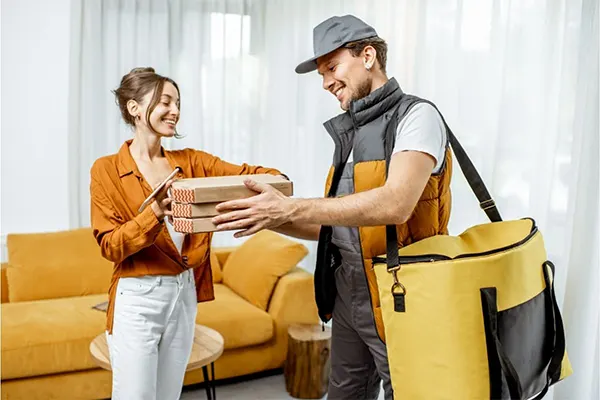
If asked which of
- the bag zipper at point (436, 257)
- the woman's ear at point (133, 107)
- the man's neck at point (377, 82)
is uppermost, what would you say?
the man's neck at point (377, 82)

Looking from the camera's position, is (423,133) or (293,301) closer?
(423,133)

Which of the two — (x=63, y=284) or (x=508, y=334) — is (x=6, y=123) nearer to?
(x=63, y=284)

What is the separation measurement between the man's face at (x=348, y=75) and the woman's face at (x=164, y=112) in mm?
517

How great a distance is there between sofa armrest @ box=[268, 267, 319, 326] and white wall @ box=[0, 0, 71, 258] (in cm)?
167

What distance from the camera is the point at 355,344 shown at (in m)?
1.92

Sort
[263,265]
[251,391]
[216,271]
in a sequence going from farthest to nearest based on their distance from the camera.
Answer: [216,271]
[263,265]
[251,391]

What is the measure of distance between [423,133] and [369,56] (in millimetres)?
324

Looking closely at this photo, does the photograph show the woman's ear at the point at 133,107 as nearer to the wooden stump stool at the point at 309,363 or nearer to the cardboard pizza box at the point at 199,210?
the cardboard pizza box at the point at 199,210

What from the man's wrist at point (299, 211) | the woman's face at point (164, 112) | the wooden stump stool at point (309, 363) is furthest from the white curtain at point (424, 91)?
the woman's face at point (164, 112)

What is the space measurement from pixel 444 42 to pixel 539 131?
2.04 ft

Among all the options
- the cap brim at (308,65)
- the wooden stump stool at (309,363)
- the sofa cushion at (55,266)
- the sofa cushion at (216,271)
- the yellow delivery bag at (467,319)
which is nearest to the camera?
the yellow delivery bag at (467,319)

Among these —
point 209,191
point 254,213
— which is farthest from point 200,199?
point 254,213

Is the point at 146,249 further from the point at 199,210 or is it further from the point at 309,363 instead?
the point at 309,363

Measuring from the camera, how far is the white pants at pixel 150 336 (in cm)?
193
